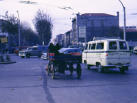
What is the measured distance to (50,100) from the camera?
8.12 metres

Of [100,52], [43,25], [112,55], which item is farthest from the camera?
[43,25]

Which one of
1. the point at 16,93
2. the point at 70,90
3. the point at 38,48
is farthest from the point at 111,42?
the point at 38,48

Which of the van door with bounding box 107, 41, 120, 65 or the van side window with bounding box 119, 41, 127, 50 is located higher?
the van side window with bounding box 119, 41, 127, 50

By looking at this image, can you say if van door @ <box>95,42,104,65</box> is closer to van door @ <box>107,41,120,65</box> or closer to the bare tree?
van door @ <box>107,41,120,65</box>

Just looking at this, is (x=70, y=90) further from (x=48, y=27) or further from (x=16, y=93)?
(x=48, y=27)

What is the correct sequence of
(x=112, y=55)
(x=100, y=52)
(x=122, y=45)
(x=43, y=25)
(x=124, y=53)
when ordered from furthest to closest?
1. (x=43, y=25)
2. (x=100, y=52)
3. (x=122, y=45)
4. (x=124, y=53)
5. (x=112, y=55)

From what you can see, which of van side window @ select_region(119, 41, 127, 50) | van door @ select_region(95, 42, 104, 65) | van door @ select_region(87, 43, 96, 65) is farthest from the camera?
van door @ select_region(87, 43, 96, 65)

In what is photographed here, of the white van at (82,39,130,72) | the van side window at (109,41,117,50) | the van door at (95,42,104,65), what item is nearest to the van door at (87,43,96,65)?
the van door at (95,42,104,65)

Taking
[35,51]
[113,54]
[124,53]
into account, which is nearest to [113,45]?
[113,54]

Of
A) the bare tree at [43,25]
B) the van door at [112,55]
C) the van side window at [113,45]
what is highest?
the bare tree at [43,25]

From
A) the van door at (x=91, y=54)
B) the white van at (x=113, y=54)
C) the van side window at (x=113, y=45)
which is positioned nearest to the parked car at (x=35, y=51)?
the van door at (x=91, y=54)

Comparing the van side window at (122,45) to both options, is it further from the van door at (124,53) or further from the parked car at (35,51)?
the parked car at (35,51)

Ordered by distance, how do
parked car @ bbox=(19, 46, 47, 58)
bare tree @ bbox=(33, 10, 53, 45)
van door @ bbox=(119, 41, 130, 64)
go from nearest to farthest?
1. van door @ bbox=(119, 41, 130, 64)
2. parked car @ bbox=(19, 46, 47, 58)
3. bare tree @ bbox=(33, 10, 53, 45)

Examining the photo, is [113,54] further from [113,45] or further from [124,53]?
[124,53]
